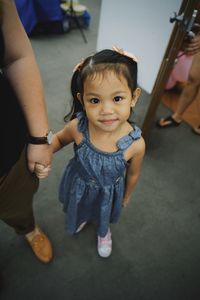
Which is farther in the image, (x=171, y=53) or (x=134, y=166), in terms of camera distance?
(x=171, y=53)

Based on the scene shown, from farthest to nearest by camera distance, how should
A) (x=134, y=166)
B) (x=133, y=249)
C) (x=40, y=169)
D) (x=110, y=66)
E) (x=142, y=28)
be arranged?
1. (x=142, y=28)
2. (x=133, y=249)
3. (x=134, y=166)
4. (x=40, y=169)
5. (x=110, y=66)

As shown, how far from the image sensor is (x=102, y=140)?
0.83m

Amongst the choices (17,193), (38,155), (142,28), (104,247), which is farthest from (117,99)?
(142,28)

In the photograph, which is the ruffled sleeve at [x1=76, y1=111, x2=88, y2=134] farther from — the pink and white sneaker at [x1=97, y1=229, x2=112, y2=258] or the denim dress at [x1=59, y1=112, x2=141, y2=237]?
the pink and white sneaker at [x1=97, y1=229, x2=112, y2=258]

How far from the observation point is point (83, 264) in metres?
1.20

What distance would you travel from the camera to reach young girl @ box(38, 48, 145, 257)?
0.67 metres

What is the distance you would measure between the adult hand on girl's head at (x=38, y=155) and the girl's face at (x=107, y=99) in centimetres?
19

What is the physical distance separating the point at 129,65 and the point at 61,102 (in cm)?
145

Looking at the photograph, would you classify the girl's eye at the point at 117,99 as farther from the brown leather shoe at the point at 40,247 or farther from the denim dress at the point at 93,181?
the brown leather shoe at the point at 40,247

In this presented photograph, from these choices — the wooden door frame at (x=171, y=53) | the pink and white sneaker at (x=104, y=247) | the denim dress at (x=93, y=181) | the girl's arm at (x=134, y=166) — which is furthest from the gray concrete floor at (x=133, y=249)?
the wooden door frame at (x=171, y=53)

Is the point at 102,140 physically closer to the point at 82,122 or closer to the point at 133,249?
the point at 82,122

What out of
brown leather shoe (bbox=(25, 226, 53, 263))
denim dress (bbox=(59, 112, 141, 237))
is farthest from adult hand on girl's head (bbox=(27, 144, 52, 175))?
brown leather shoe (bbox=(25, 226, 53, 263))

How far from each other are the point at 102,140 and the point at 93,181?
0.60 ft

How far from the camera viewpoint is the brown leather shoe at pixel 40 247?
3.84 ft
